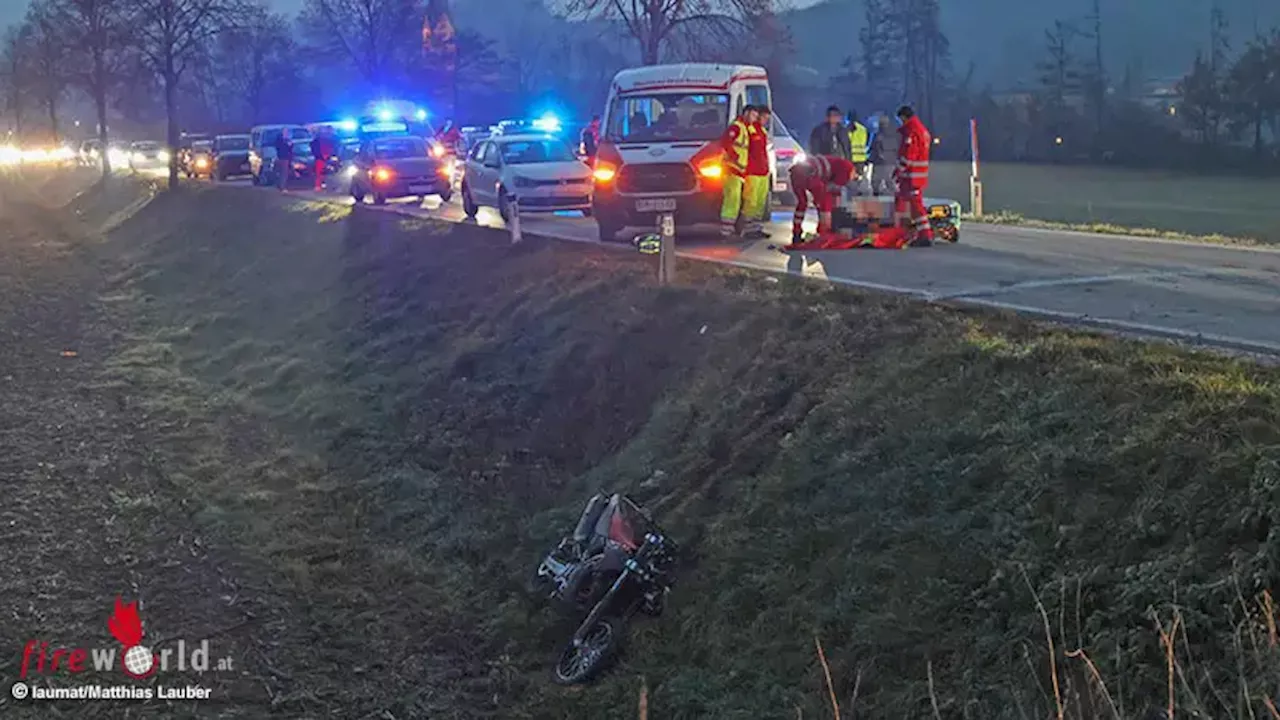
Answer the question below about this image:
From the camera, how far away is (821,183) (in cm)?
1486

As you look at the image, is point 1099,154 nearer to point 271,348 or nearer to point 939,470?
point 271,348

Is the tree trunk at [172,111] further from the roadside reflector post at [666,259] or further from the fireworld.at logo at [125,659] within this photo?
the fireworld.at logo at [125,659]

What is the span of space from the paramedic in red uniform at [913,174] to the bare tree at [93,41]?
3030cm

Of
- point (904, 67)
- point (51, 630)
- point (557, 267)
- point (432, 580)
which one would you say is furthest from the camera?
point (904, 67)

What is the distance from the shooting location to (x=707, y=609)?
7383 mm

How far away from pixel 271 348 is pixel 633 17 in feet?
43.5

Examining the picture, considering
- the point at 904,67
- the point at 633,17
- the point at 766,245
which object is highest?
the point at 904,67

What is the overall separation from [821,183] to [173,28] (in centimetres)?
2846

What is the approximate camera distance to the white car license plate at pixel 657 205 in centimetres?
1611

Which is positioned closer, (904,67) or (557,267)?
(557,267)

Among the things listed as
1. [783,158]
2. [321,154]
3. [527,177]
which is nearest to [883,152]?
[783,158]

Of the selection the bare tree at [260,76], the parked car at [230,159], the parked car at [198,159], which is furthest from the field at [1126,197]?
the bare tree at [260,76]

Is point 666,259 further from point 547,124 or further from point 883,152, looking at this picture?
point 547,124

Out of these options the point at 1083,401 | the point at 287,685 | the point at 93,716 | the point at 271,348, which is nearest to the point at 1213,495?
the point at 1083,401
